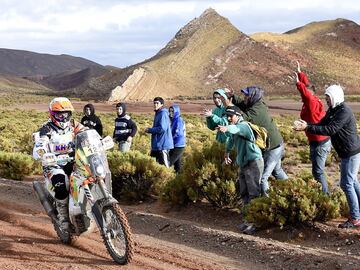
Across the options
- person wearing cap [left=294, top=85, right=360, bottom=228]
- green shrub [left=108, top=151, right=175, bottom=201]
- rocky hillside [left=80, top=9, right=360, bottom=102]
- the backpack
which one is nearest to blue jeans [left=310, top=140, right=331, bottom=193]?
person wearing cap [left=294, top=85, right=360, bottom=228]

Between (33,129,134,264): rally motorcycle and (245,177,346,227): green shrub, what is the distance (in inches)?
90.5

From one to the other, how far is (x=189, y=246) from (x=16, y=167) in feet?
25.2

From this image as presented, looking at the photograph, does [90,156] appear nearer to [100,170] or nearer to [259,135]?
[100,170]

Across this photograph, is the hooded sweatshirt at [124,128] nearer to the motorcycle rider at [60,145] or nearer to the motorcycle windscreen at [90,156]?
the motorcycle rider at [60,145]

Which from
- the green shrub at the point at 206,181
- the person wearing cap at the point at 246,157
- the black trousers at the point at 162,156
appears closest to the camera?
the person wearing cap at the point at 246,157

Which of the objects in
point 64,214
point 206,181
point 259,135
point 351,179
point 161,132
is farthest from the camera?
point 161,132

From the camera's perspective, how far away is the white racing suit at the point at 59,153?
7.55 metres

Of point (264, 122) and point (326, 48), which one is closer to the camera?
point (264, 122)

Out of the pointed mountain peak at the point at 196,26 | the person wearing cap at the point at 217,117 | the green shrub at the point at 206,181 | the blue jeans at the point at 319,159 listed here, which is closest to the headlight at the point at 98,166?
the person wearing cap at the point at 217,117

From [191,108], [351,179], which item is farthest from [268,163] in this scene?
[191,108]

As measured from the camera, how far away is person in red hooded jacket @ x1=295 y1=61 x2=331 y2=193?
9484 mm

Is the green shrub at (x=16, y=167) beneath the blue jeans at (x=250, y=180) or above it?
beneath

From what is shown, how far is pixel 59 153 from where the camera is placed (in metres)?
7.65

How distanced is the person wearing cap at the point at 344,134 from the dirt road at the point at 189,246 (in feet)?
1.36
